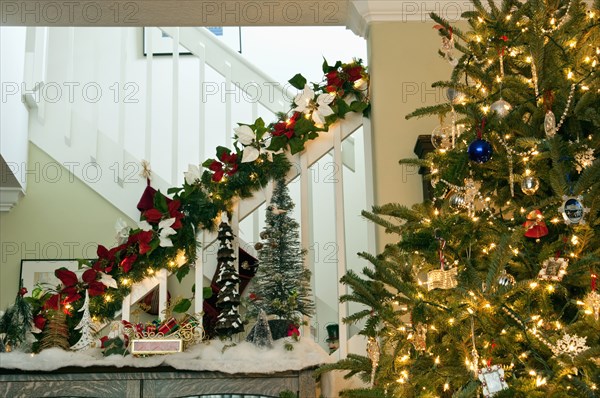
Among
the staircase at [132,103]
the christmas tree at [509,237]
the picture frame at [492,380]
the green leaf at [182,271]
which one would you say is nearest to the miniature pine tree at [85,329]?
the green leaf at [182,271]

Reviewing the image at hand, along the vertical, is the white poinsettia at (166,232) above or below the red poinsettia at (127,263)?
above

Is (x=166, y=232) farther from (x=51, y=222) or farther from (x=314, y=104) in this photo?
(x=51, y=222)

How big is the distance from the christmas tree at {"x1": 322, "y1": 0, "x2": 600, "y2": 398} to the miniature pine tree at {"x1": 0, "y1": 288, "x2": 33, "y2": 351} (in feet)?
5.08

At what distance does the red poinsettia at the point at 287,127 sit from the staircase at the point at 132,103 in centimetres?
146

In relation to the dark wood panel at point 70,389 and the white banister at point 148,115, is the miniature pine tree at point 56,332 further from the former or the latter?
the white banister at point 148,115

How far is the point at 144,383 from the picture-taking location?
322 centimetres

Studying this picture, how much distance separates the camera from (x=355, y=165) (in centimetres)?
610

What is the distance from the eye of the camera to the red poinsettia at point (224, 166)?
150 inches

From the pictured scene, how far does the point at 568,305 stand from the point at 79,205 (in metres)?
3.90

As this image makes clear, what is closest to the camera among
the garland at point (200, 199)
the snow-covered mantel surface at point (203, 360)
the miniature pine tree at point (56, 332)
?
the snow-covered mantel surface at point (203, 360)

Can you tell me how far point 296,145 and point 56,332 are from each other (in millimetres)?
1420

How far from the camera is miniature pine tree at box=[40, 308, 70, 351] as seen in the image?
11.0 ft

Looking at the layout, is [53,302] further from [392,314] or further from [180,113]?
[180,113]

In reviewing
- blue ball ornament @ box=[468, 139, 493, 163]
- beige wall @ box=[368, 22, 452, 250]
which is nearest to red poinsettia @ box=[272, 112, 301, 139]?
beige wall @ box=[368, 22, 452, 250]
